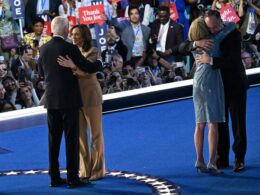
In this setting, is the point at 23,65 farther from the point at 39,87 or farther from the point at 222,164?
the point at 222,164

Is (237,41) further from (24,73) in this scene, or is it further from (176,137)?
(24,73)

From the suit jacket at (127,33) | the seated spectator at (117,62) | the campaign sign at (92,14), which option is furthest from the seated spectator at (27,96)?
the suit jacket at (127,33)

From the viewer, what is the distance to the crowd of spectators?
1092cm

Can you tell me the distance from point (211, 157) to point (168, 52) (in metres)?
5.36

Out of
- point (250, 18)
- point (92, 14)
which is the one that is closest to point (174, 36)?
point (92, 14)

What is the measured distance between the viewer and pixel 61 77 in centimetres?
706

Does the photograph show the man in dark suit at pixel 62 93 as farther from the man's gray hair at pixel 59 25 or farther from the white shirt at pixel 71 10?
the white shirt at pixel 71 10

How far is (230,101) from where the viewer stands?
7.55m

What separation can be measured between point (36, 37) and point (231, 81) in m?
4.29

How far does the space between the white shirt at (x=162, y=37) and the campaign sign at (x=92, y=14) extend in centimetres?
113

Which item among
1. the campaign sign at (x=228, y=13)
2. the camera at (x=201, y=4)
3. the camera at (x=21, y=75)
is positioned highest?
the camera at (x=201, y=4)

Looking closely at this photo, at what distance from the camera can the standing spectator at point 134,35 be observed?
39.7 ft

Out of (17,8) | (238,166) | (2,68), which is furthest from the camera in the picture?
(17,8)

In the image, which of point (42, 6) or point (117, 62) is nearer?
point (42, 6)
